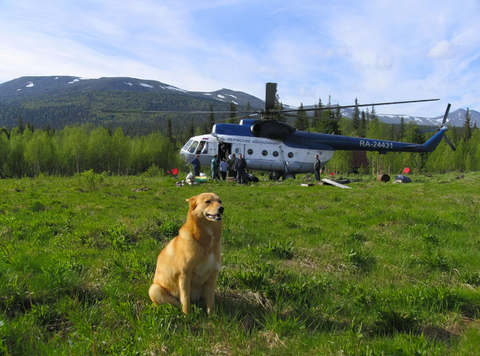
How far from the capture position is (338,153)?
53.2 metres

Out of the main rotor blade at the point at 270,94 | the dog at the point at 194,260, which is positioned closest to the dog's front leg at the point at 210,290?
the dog at the point at 194,260

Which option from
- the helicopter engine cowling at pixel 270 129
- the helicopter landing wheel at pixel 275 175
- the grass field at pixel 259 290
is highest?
the helicopter engine cowling at pixel 270 129

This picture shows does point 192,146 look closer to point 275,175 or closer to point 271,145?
point 271,145

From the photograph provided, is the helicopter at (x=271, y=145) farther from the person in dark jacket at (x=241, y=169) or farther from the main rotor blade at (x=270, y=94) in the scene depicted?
the person in dark jacket at (x=241, y=169)

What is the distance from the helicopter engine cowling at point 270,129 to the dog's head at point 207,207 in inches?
735

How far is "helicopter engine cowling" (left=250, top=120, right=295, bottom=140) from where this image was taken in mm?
21359

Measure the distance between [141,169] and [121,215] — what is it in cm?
7367

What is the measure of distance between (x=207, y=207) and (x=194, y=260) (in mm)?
570

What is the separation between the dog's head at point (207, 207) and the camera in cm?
284

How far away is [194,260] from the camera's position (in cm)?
297

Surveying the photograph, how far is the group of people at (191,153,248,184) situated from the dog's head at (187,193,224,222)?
15592mm

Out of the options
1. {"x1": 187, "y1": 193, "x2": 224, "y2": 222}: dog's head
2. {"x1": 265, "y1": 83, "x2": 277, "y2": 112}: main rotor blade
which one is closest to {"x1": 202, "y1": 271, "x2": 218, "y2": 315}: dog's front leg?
{"x1": 187, "y1": 193, "x2": 224, "y2": 222}: dog's head

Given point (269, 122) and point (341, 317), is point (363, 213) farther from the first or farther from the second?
point (269, 122)

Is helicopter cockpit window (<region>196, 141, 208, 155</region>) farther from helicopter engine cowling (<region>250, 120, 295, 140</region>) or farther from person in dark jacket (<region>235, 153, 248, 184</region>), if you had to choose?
helicopter engine cowling (<region>250, 120, 295, 140</region>)
